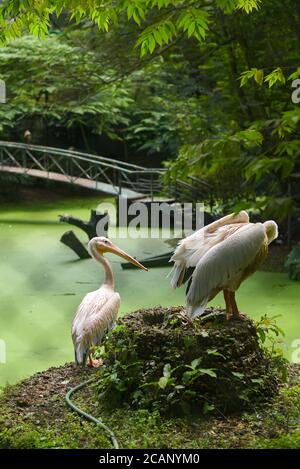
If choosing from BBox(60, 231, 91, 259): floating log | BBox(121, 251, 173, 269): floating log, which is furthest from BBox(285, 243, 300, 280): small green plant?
BBox(60, 231, 91, 259): floating log

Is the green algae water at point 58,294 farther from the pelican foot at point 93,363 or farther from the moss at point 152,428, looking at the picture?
the moss at point 152,428

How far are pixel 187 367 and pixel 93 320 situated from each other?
121 cm

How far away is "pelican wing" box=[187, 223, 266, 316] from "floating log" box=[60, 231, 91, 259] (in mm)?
4949

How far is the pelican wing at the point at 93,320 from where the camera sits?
17.5 ft

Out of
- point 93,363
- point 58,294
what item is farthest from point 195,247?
point 58,294

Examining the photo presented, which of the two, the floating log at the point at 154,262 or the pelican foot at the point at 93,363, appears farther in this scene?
the floating log at the point at 154,262

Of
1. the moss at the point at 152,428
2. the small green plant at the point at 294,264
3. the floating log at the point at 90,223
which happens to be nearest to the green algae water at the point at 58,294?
the small green plant at the point at 294,264

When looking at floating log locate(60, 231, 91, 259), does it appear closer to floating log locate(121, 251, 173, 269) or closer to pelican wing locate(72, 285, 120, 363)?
floating log locate(121, 251, 173, 269)

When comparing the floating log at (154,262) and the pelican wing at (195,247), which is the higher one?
the pelican wing at (195,247)

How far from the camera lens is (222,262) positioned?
4.66 m

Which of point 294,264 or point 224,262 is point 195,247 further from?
point 294,264

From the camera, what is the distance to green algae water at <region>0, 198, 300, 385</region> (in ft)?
20.3

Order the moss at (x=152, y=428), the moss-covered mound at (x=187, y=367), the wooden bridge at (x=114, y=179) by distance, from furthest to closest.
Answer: the wooden bridge at (x=114, y=179) < the moss-covered mound at (x=187, y=367) < the moss at (x=152, y=428)

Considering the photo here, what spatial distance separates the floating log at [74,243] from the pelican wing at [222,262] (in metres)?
4.95
